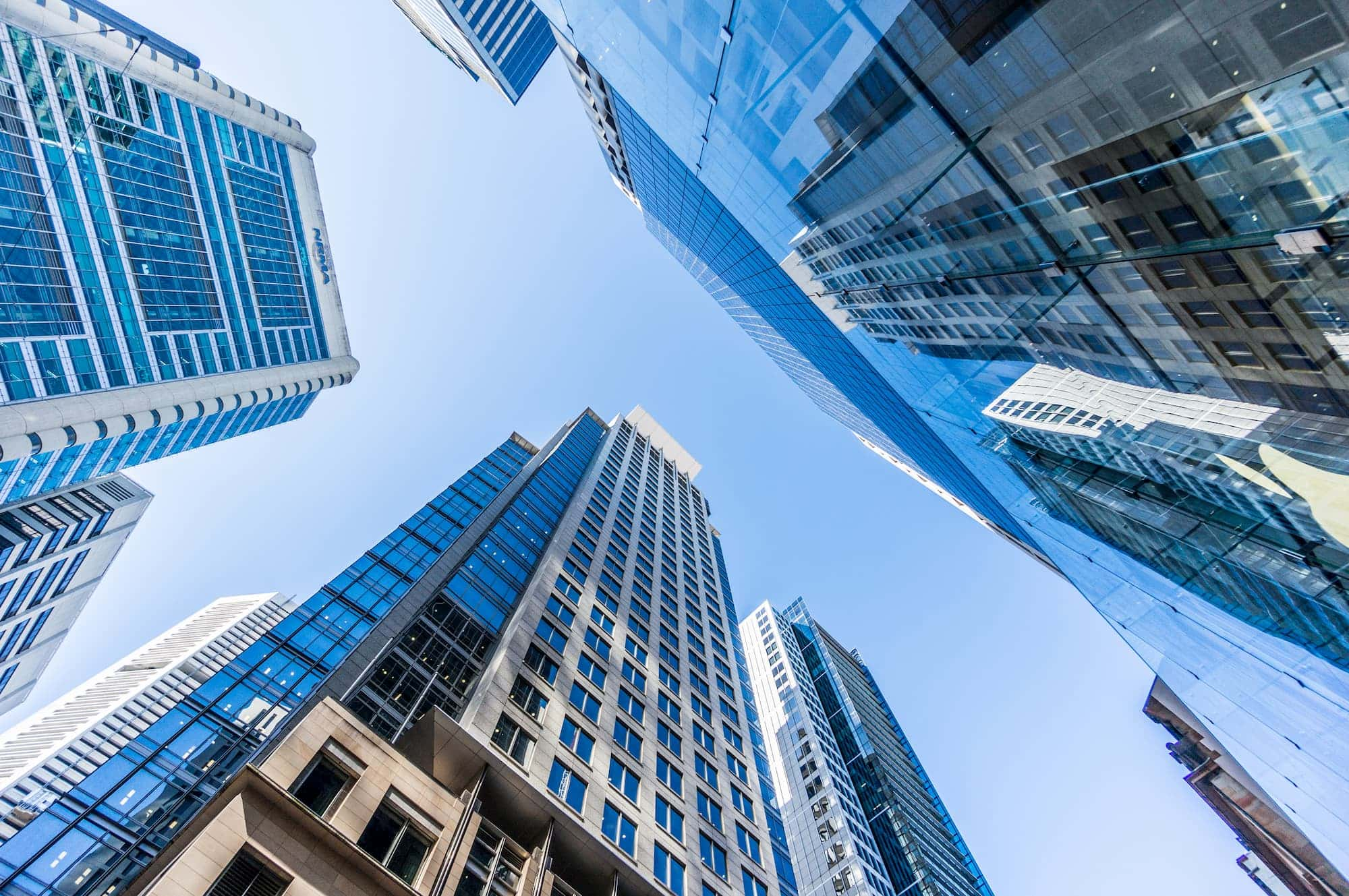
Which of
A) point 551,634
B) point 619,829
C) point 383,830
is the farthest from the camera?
point 551,634

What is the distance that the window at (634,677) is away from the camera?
35656mm

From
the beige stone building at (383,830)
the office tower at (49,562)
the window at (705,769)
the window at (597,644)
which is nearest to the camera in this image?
the beige stone building at (383,830)

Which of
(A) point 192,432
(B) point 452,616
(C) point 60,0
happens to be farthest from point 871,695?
(C) point 60,0

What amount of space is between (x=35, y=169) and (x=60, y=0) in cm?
1616

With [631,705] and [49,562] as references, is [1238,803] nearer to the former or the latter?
[631,705]

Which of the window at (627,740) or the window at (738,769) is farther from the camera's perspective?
the window at (738,769)

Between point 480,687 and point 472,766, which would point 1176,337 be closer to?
point 472,766

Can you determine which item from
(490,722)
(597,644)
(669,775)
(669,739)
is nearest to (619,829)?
(669,775)

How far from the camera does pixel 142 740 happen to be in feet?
87.6

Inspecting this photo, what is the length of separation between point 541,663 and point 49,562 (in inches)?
3785

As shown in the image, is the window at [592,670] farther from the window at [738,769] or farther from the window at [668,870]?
the window at [738,769]

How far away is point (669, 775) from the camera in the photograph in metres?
31.0

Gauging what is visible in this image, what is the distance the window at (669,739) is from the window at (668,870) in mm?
7155

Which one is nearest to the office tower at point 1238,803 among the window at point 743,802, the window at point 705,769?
the window at point 743,802
